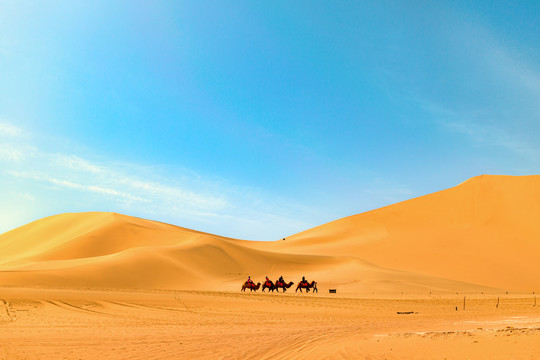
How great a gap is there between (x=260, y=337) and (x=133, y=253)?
34.9 meters

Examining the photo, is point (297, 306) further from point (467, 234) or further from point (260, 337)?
point (467, 234)

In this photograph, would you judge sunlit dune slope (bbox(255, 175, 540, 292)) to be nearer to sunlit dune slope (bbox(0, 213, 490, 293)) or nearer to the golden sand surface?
sunlit dune slope (bbox(0, 213, 490, 293))

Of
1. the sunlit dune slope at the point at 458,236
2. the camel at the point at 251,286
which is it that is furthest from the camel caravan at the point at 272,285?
the sunlit dune slope at the point at 458,236

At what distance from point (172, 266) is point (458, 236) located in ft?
114

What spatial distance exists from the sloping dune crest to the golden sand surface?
13698 millimetres

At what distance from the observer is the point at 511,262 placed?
48719mm

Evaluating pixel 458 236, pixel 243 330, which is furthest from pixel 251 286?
pixel 458 236

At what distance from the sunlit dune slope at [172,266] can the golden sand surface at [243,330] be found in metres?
11.0

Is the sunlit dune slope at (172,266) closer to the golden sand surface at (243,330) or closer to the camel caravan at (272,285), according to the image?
the camel caravan at (272,285)

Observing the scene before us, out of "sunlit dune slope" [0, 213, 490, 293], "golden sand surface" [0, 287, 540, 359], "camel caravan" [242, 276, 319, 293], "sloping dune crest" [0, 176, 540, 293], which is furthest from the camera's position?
"sloping dune crest" [0, 176, 540, 293]

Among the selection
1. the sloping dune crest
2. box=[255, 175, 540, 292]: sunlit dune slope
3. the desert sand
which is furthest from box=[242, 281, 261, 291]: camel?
box=[255, 175, 540, 292]: sunlit dune slope

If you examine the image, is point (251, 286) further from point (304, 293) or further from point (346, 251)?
point (346, 251)

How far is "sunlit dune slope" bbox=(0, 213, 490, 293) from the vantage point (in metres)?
36.5

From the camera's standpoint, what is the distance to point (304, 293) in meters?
33.7
